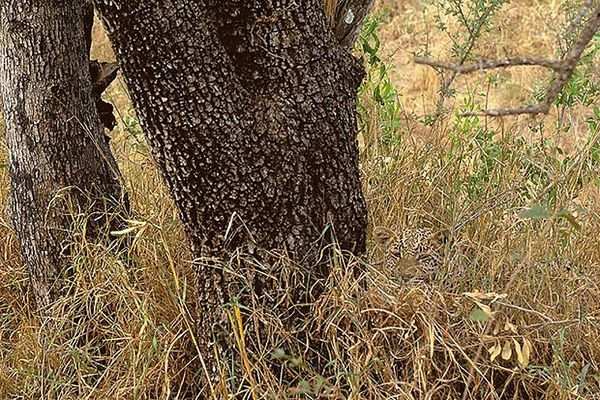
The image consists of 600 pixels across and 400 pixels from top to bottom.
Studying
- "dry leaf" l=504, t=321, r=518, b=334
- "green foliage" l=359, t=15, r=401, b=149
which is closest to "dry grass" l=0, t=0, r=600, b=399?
"dry leaf" l=504, t=321, r=518, b=334

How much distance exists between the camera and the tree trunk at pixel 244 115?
1808mm

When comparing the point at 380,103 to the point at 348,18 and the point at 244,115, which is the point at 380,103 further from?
the point at 244,115

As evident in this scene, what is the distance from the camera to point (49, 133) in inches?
94.8

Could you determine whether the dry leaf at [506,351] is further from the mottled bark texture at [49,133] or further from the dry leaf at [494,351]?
the mottled bark texture at [49,133]

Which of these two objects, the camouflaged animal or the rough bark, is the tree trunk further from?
the rough bark

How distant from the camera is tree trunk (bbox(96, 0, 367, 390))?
1.81m

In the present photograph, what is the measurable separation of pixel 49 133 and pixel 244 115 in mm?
752

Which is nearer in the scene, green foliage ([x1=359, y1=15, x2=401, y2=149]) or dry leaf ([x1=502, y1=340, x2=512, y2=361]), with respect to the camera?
dry leaf ([x1=502, y1=340, x2=512, y2=361])

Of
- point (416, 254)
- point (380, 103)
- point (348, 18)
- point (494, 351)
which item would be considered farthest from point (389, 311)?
point (380, 103)

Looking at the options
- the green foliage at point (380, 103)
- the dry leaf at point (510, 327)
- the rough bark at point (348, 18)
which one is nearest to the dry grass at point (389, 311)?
the dry leaf at point (510, 327)

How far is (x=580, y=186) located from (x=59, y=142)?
4.99 ft

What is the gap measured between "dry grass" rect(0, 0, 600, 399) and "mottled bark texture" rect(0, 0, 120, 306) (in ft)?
0.41

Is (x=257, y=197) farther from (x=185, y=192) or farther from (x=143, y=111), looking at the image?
(x=143, y=111)

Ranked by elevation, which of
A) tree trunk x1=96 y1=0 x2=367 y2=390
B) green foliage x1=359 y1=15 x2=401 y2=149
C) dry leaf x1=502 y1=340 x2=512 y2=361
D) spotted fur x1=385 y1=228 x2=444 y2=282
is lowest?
dry leaf x1=502 y1=340 x2=512 y2=361
